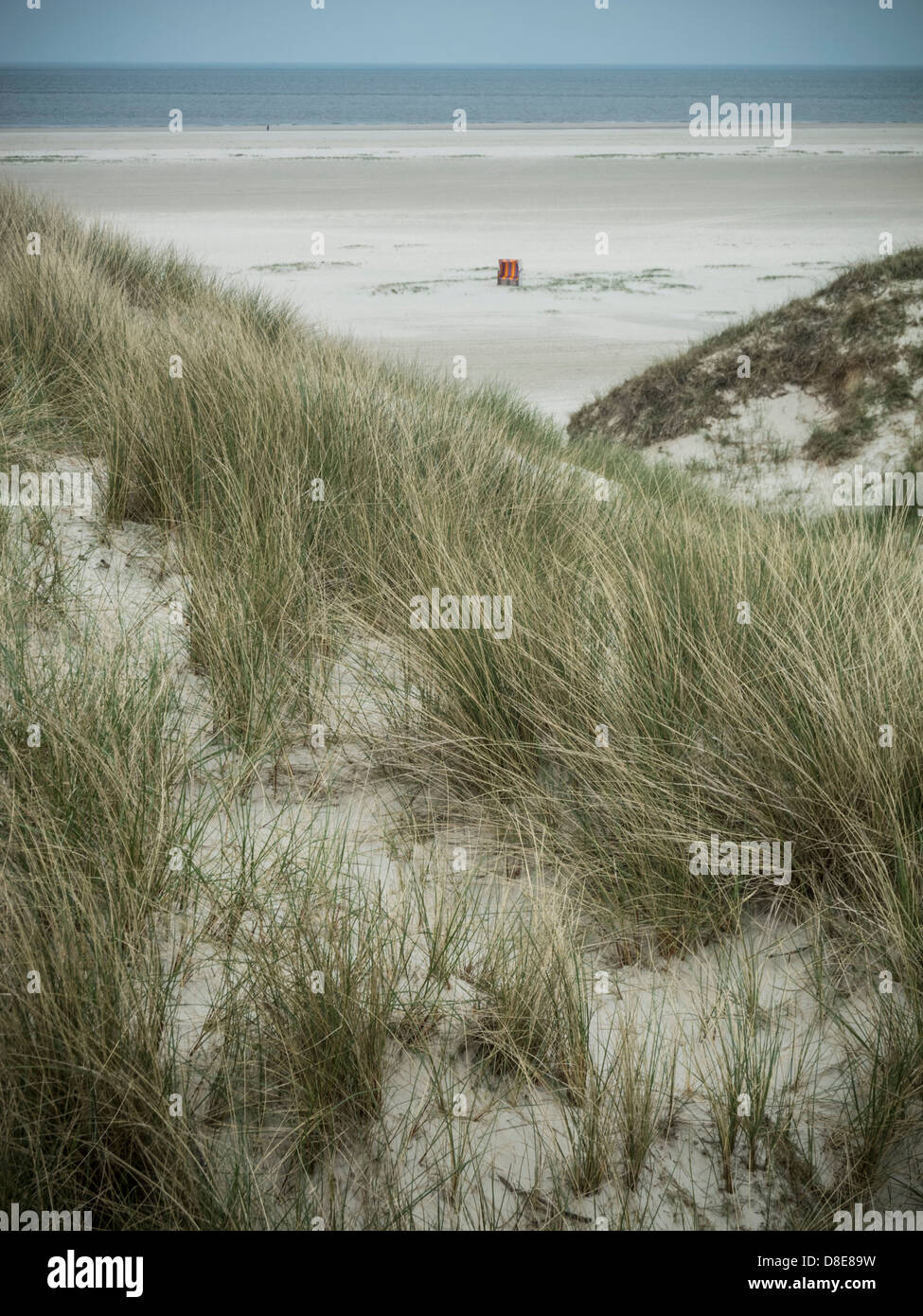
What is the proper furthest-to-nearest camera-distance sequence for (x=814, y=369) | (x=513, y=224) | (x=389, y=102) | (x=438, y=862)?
(x=389, y=102) → (x=513, y=224) → (x=814, y=369) → (x=438, y=862)

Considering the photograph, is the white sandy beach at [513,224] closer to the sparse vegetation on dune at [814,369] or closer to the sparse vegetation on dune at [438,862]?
the sparse vegetation on dune at [814,369]

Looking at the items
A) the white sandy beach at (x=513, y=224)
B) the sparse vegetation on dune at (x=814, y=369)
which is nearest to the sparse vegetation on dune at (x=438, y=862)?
the sparse vegetation on dune at (x=814, y=369)

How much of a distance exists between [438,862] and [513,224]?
20570 mm

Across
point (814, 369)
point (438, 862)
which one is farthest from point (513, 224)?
point (438, 862)

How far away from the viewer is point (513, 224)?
20.3 meters

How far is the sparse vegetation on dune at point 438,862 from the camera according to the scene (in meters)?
1.54

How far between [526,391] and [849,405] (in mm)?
3181

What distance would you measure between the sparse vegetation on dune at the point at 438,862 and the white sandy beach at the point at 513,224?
5.93 metres

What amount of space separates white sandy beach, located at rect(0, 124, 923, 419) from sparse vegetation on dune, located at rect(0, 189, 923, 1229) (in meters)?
5.93

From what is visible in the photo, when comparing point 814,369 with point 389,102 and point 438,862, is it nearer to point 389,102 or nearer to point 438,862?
point 438,862

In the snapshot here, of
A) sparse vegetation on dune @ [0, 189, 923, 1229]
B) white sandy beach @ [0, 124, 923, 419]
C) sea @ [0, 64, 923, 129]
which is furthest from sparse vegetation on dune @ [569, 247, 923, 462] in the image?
sea @ [0, 64, 923, 129]

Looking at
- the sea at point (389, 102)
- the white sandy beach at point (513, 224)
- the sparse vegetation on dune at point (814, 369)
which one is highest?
the sea at point (389, 102)
